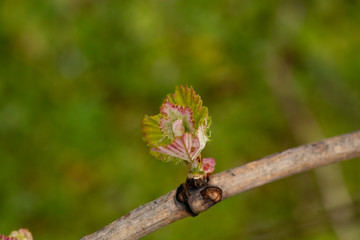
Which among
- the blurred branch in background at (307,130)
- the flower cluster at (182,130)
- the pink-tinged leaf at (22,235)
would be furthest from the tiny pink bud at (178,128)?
the blurred branch in background at (307,130)

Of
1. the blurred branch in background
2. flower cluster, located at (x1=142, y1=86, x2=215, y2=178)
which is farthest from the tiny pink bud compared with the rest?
the blurred branch in background

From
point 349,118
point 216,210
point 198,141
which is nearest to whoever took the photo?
point 198,141

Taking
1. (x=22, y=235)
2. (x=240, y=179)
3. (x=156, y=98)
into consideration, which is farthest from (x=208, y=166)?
(x=156, y=98)

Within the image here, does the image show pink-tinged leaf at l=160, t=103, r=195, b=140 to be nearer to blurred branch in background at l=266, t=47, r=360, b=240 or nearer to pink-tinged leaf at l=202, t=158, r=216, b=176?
pink-tinged leaf at l=202, t=158, r=216, b=176

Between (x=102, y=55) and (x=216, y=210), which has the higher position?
(x=102, y=55)

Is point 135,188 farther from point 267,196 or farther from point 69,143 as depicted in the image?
point 267,196

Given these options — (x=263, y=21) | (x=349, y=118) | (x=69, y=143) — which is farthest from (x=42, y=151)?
(x=349, y=118)
